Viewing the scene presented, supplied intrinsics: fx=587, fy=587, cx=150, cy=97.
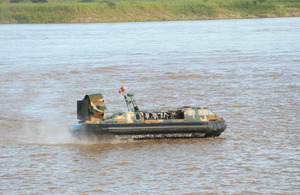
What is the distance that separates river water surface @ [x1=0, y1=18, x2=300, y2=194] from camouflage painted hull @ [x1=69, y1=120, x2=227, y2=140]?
0.28 meters

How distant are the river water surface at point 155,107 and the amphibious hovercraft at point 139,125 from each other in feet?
1.03

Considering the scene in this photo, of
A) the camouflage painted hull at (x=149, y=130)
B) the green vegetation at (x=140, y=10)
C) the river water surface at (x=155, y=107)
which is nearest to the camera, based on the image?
the river water surface at (x=155, y=107)

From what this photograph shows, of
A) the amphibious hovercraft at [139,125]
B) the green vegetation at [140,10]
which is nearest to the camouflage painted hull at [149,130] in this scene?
the amphibious hovercraft at [139,125]

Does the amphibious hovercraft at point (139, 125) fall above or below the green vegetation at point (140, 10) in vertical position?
below

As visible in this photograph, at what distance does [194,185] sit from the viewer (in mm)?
15297

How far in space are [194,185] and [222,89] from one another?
52.9ft

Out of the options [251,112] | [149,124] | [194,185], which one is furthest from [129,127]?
[251,112]

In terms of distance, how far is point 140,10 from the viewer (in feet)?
349

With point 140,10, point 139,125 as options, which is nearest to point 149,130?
point 139,125

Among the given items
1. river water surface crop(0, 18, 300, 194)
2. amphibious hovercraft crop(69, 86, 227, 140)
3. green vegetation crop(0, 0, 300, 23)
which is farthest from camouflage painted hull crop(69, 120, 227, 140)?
green vegetation crop(0, 0, 300, 23)

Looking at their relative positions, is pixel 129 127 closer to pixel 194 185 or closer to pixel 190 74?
pixel 194 185

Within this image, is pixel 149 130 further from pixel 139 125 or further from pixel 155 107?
pixel 155 107

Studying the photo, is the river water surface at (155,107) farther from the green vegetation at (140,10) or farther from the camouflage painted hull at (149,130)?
the green vegetation at (140,10)

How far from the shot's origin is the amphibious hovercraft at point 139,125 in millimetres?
19859
